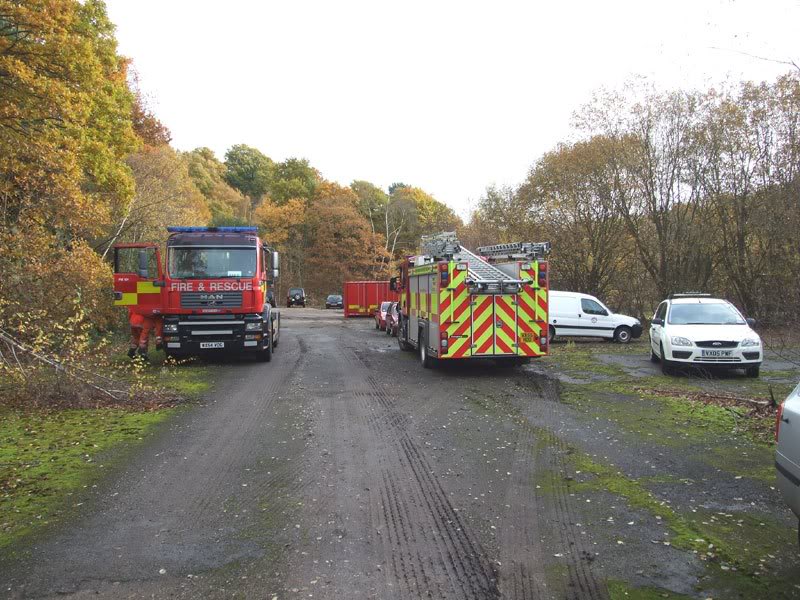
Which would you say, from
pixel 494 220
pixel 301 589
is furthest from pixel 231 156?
pixel 301 589

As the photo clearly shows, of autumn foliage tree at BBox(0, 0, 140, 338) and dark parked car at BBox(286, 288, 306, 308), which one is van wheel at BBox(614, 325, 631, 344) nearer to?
autumn foliage tree at BBox(0, 0, 140, 338)

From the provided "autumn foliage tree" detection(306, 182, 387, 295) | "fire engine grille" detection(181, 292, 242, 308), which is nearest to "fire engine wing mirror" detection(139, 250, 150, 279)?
"fire engine grille" detection(181, 292, 242, 308)

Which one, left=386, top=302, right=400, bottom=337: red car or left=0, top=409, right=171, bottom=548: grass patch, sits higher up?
left=386, top=302, right=400, bottom=337: red car

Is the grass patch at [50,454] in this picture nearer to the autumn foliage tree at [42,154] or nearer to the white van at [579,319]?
the autumn foliage tree at [42,154]

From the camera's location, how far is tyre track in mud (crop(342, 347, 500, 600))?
3.80 metres

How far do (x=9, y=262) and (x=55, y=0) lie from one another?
17.7 ft

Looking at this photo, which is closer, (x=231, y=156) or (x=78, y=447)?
(x=78, y=447)

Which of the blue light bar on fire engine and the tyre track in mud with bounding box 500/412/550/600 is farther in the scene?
the blue light bar on fire engine

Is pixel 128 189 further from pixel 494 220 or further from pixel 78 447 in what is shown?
pixel 494 220

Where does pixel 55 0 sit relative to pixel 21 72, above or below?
above

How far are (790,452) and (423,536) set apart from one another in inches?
97.3

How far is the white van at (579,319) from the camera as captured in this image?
20719mm

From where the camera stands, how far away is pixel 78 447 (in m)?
7.20

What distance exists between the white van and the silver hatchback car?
16675mm
